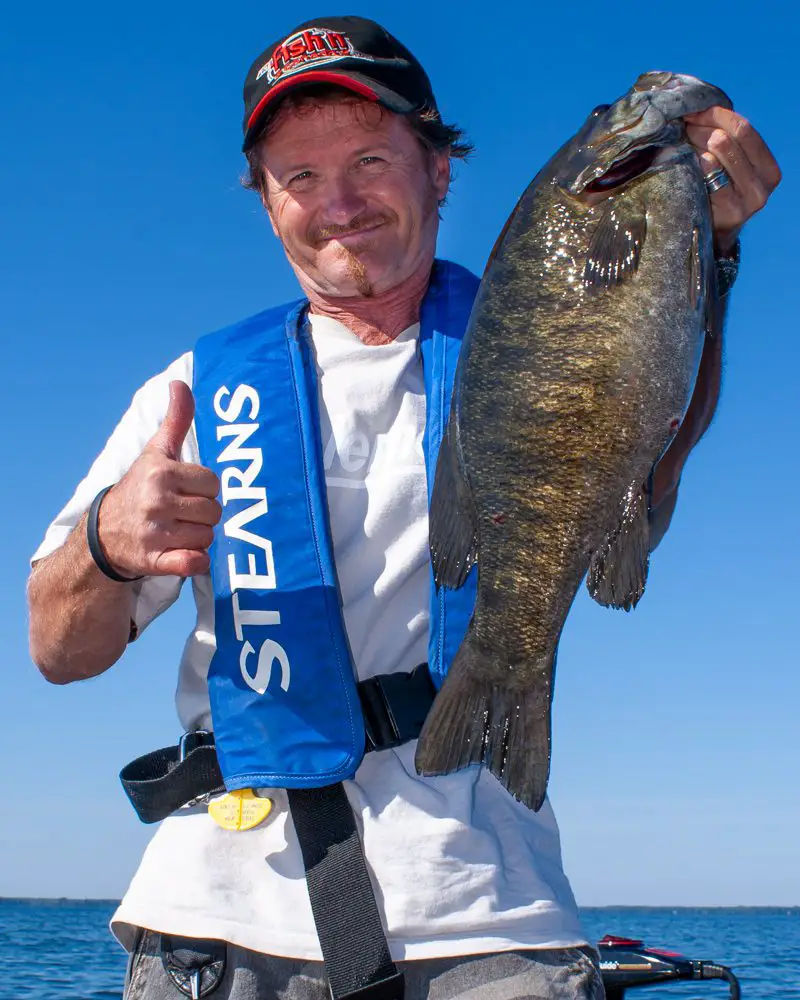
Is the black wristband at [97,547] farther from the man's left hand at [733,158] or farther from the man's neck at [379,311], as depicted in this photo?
the man's left hand at [733,158]

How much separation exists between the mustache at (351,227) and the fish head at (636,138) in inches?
35.9

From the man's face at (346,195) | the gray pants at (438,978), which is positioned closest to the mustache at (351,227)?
the man's face at (346,195)

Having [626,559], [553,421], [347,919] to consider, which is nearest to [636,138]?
[553,421]

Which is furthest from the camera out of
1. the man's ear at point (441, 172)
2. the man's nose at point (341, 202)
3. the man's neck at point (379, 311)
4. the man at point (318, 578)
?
the man's ear at point (441, 172)

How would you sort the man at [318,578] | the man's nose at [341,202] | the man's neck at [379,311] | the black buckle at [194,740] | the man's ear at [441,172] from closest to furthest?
the man at [318,578] < the black buckle at [194,740] < the man's nose at [341,202] < the man's neck at [379,311] < the man's ear at [441,172]

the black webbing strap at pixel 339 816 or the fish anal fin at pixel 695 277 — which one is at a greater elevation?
the fish anal fin at pixel 695 277

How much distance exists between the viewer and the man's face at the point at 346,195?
10.8 ft

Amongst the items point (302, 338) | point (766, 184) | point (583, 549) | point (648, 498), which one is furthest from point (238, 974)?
point (766, 184)

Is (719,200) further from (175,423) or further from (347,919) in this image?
(347,919)

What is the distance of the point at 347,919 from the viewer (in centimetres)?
246

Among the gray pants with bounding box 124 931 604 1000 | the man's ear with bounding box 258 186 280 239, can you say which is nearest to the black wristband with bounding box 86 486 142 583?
the gray pants with bounding box 124 931 604 1000

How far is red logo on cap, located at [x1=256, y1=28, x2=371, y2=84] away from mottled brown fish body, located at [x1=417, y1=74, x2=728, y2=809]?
3.90 ft

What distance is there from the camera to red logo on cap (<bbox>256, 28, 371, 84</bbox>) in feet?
10.9

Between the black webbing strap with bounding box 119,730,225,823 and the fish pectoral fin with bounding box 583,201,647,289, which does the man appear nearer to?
the black webbing strap with bounding box 119,730,225,823
